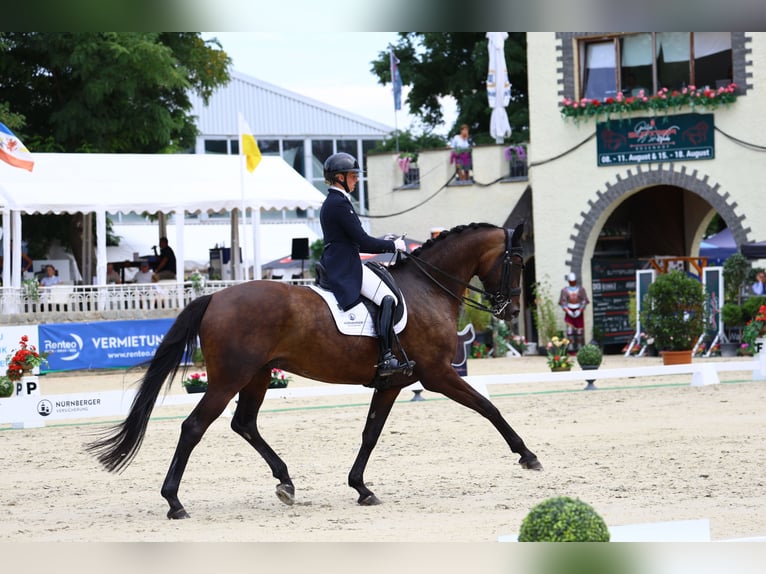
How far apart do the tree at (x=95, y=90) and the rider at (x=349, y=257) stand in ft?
59.6

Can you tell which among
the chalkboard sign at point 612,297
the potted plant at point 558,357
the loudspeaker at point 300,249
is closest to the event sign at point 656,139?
the chalkboard sign at point 612,297

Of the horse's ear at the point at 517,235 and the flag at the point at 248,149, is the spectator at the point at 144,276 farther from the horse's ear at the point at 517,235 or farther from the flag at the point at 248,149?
the horse's ear at the point at 517,235

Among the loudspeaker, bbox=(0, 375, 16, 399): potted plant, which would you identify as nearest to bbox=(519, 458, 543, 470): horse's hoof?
bbox=(0, 375, 16, 399): potted plant

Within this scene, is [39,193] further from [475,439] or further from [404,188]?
[475,439]

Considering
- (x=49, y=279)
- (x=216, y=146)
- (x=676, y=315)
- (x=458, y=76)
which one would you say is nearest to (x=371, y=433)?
(x=676, y=315)

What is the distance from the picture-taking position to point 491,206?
87.0 feet

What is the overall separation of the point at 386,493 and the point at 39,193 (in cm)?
1550

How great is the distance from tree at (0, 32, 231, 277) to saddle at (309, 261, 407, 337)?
714 inches

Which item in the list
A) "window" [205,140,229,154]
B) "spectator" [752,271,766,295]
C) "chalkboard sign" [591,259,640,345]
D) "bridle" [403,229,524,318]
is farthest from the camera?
"window" [205,140,229,154]

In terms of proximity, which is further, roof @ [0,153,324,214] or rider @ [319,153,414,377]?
roof @ [0,153,324,214]

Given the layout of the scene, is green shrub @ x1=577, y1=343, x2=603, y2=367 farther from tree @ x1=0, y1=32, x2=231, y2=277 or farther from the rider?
tree @ x1=0, y1=32, x2=231, y2=277

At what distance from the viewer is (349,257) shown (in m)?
7.74

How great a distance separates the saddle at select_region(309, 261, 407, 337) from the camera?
7695 mm
